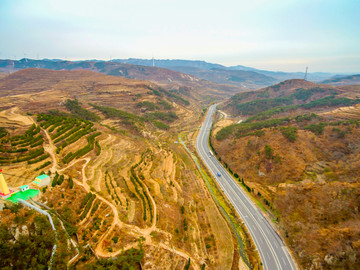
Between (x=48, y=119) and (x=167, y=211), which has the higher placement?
(x=48, y=119)

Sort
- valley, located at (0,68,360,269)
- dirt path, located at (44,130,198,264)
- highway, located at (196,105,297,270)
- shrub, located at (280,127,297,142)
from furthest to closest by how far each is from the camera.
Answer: shrub, located at (280,127,297,142)
highway, located at (196,105,297,270)
valley, located at (0,68,360,269)
dirt path, located at (44,130,198,264)

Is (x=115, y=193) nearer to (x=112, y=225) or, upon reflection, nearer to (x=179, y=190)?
(x=112, y=225)

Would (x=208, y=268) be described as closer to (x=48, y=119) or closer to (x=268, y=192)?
(x=268, y=192)

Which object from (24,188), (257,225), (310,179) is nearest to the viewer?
(24,188)

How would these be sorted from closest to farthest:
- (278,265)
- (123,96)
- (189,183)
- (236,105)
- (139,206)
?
(278,265)
(139,206)
(189,183)
(123,96)
(236,105)

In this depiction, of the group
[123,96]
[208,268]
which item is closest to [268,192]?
[208,268]

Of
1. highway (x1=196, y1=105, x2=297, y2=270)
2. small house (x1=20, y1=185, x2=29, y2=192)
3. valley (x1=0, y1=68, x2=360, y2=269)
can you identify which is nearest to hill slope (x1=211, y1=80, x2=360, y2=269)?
valley (x1=0, y1=68, x2=360, y2=269)

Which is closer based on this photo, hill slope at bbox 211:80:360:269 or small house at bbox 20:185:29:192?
small house at bbox 20:185:29:192

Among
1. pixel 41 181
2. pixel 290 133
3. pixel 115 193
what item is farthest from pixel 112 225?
pixel 290 133

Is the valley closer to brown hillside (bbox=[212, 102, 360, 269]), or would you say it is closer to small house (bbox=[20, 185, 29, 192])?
brown hillside (bbox=[212, 102, 360, 269])
